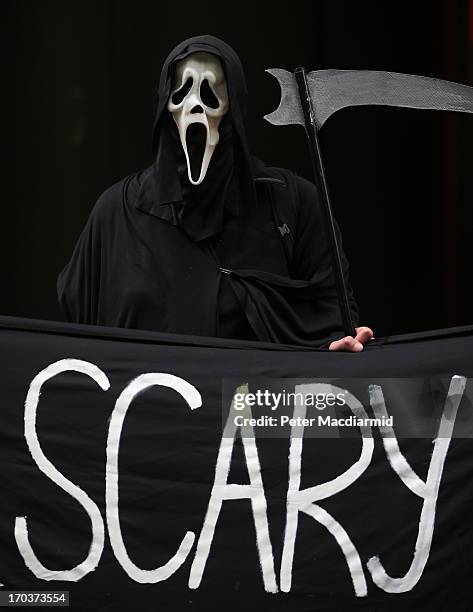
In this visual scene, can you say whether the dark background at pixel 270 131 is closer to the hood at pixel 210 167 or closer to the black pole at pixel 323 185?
the hood at pixel 210 167

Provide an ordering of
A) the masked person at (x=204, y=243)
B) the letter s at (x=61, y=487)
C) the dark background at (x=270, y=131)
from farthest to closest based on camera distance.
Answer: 1. the dark background at (x=270, y=131)
2. the masked person at (x=204, y=243)
3. the letter s at (x=61, y=487)

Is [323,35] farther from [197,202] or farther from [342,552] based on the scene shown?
[342,552]

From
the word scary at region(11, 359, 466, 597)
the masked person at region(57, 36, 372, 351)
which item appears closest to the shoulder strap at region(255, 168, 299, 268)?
the masked person at region(57, 36, 372, 351)

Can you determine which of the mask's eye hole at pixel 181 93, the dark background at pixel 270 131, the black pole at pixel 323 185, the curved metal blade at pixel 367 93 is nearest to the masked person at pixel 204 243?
the mask's eye hole at pixel 181 93

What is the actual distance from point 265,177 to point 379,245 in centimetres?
170

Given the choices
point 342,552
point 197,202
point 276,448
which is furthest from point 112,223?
point 342,552

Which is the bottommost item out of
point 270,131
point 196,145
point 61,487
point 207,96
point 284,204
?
point 61,487

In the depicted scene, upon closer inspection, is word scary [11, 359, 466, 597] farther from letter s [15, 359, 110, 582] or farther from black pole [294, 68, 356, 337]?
black pole [294, 68, 356, 337]

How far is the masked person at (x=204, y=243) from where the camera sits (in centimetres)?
369

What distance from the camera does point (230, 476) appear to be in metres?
3.29

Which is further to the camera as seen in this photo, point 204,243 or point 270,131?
point 270,131

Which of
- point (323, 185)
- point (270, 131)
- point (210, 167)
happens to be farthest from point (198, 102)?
point (270, 131)

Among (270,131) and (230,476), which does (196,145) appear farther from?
(270,131)

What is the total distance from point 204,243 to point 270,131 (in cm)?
173
